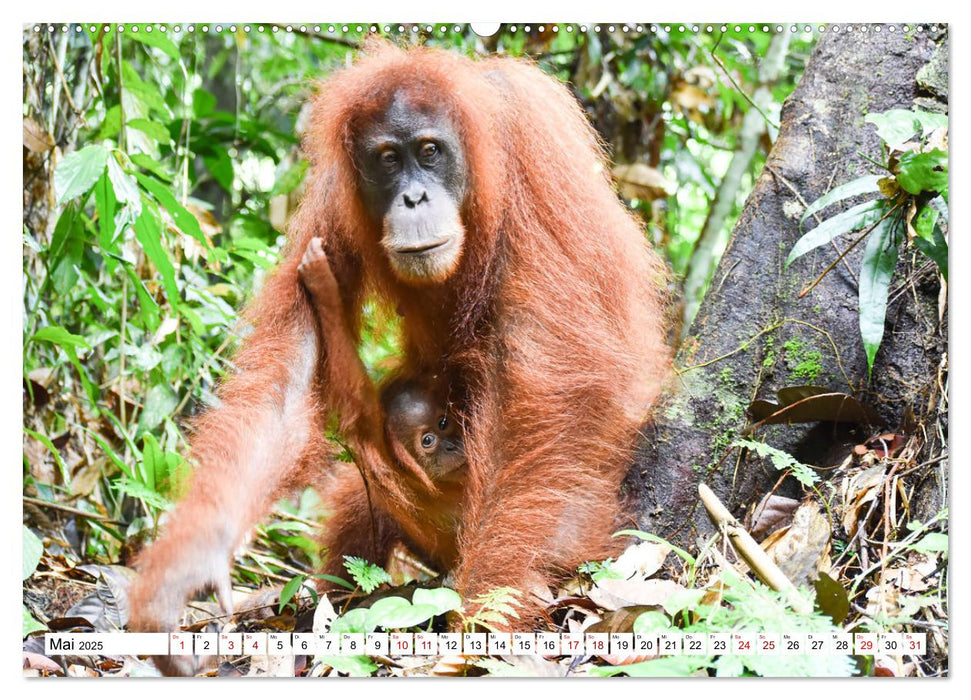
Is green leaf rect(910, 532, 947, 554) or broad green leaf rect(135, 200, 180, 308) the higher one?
broad green leaf rect(135, 200, 180, 308)

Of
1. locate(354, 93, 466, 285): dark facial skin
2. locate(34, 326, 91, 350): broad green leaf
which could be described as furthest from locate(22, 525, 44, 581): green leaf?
locate(354, 93, 466, 285): dark facial skin

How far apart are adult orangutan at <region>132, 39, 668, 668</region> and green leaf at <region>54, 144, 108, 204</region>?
60cm

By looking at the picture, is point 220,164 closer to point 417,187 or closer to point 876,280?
point 417,187

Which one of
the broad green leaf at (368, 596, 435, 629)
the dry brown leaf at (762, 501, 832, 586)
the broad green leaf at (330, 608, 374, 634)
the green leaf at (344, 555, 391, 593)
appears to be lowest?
the green leaf at (344, 555, 391, 593)

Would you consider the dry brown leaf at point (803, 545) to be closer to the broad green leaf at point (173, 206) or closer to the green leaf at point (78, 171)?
the broad green leaf at point (173, 206)

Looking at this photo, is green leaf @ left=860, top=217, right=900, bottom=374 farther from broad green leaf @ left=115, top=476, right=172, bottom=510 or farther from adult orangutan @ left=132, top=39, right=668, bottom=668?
broad green leaf @ left=115, top=476, right=172, bottom=510

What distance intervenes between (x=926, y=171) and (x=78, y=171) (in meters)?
2.13

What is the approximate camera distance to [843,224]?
237cm

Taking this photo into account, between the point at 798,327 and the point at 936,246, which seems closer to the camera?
the point at 936,246

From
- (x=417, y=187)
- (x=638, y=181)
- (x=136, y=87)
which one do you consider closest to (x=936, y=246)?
(x=417, y=187)

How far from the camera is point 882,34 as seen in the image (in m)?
2.61

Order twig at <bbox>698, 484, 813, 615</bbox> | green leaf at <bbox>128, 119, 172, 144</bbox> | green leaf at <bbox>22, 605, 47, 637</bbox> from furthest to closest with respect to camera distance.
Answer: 1. green leaf at <bbox>128, 119, 172, 144</bbox>
2. green leaf at <bbox>22, 605, 47, 637</bbox>
3. twig at <bbox>698, 484, 813, 615</bbox>

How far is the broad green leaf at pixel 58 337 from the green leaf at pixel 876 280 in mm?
2097

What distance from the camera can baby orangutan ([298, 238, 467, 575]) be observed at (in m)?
2.88
